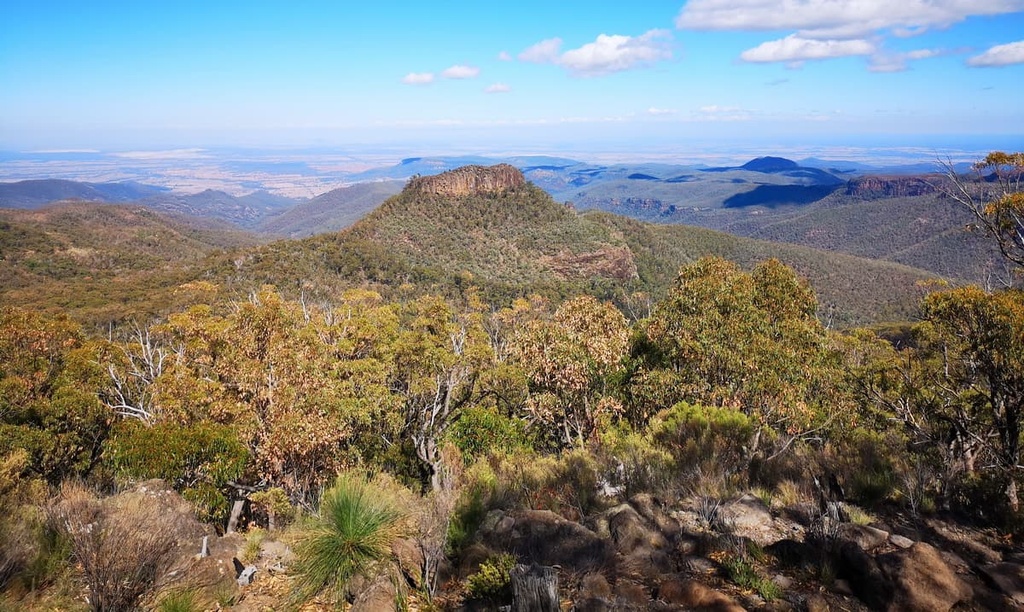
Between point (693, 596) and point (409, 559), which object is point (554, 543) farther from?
point (693, 596)

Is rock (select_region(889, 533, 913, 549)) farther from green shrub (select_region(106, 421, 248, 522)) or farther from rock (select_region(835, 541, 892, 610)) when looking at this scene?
green shrub (select_region(106, 421, 248, 522))

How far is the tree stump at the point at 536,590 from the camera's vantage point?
431 centimetres

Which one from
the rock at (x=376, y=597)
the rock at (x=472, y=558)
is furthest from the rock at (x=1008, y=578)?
the rock at (x=376, y=597)

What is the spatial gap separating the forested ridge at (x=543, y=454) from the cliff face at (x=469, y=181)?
9419cm

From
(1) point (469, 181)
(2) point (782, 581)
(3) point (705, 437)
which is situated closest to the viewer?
(2) point (782, 581)

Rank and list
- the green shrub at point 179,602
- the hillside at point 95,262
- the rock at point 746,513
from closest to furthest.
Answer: the green shrub at point 179,602 → the rock at point 746,513 → the hillside at point 95,262

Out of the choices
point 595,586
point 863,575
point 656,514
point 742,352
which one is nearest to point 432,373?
point 742,352

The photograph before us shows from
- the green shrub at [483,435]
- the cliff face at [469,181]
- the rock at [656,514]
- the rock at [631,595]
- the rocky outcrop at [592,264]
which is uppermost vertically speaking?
the cliff face at [469,181]

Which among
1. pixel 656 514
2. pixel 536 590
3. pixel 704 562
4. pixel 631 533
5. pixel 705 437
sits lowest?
pixel 705 437

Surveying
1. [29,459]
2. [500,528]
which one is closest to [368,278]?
[29,459]

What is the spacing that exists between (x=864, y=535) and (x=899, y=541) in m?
0.43

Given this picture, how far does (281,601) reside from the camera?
19.2ft

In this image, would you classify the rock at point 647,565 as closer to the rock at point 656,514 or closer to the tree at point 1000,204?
the rock at point 656,514

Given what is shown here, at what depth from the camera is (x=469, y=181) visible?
121 m
